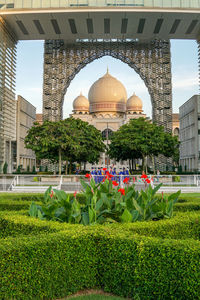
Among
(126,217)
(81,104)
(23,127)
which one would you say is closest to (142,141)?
(23,127)

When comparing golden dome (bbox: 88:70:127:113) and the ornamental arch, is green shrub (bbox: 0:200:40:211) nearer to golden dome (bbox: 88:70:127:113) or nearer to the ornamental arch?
the ornamental arch

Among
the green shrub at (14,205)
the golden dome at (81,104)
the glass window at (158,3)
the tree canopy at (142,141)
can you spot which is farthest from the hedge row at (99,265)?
the golden dome at (81,104)

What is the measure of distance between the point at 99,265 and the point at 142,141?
25035mm

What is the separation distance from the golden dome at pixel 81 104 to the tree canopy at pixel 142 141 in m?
30.9

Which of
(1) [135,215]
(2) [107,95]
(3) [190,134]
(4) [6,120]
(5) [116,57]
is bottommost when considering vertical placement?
(1) [135,215]

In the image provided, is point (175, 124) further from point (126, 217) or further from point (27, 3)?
point (126, 217)

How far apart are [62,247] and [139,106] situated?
58.9 meters

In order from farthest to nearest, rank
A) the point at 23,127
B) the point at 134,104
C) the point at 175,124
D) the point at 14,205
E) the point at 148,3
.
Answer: the point at 175,124 → the point at 134,104 → the point at 23,127 → the point at 148,3 → the point at 14,205

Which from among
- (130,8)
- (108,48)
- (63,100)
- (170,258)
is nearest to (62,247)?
(170,258)

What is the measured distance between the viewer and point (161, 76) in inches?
1672

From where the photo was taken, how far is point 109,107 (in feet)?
195

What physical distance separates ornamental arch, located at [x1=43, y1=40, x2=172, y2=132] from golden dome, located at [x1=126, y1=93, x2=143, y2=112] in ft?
59.8

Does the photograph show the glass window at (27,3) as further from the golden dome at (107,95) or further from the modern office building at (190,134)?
the golden dome at (107,95)

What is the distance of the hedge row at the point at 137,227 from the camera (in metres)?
5.60
